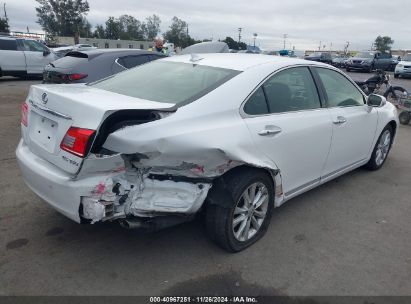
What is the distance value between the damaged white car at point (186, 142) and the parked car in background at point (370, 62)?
27.4 metres

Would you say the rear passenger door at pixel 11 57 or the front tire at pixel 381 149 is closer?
the front tire at pixel 381 149

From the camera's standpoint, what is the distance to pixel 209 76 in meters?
3.27

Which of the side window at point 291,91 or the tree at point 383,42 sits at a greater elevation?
the tree at point 383,42

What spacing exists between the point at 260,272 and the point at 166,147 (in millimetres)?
A: 1259

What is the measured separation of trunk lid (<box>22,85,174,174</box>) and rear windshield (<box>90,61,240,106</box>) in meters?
0.18

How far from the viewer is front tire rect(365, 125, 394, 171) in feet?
16.7

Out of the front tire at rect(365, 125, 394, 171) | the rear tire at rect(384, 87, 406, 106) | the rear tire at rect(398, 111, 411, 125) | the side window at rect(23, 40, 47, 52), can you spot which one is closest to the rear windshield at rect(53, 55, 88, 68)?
the front tire at rect(365, 125, 394, 171)

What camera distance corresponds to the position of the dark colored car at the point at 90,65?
703cm

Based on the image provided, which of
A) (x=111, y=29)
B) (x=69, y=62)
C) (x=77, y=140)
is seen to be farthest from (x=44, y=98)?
(x=111, y=29)

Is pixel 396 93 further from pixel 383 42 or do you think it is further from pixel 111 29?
pixel 383 42

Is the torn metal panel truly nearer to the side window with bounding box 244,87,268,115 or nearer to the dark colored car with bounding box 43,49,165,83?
the side window with bounding box 244,87,268,115

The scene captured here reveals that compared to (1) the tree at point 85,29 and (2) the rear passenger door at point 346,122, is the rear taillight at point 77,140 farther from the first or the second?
(1) the tree at point 85,29

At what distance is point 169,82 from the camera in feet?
10.9

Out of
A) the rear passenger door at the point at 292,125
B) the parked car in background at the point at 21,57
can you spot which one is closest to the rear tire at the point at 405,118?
the rear passenger door at the point at 292,125
